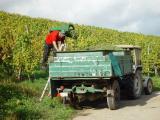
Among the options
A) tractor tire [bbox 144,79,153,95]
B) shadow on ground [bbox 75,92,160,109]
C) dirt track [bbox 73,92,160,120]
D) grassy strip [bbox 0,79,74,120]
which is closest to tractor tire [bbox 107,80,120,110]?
dirt track [bbox 73,92,160,120]

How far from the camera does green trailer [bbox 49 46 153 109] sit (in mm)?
12273

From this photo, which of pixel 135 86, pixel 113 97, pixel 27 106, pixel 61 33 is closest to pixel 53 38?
pixel 61 33

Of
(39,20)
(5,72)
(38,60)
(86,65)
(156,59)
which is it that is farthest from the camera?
(39,20)

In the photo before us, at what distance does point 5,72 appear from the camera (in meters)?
17.7

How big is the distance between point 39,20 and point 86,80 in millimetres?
14856

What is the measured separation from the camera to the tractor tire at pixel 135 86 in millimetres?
15176

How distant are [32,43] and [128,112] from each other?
8.55 m

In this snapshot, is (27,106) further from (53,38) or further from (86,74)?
(53,38)

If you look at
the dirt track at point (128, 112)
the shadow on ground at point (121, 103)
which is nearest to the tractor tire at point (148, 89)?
the shadow on ground at point (121, 103)

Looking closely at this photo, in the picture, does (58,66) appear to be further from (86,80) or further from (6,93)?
(6,93)

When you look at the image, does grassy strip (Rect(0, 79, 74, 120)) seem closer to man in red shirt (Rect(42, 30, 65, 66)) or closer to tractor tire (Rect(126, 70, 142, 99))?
man in red shirt (Rect(42, 30, 65, 66))

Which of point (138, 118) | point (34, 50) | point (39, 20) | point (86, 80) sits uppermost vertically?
point (39, 20)

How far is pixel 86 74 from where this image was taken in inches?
488

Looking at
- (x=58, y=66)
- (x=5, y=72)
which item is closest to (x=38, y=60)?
(x=5, y=72)
